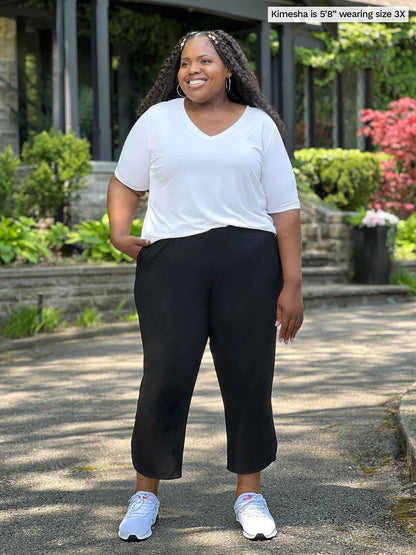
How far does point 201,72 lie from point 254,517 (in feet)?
5.11

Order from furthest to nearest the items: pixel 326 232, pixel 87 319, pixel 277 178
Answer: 1. pixel 326 232
2. pixel 87 319
3. pixel 277 178

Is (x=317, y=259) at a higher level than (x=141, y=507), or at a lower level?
higher

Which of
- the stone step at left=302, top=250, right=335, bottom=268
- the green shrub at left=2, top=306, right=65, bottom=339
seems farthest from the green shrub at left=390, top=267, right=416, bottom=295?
the green shrub at left=2, top=306, right=65, bottom=339

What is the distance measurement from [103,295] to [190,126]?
6.28 metres

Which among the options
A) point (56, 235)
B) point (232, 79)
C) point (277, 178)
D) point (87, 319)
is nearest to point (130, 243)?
point (277, 178)

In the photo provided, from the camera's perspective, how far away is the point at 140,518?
307 centimetres

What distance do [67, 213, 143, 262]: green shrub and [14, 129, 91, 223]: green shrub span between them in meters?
0.65

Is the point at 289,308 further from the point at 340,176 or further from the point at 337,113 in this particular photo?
the point at 337,113

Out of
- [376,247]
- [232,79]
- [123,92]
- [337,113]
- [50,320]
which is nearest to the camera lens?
[232,79]

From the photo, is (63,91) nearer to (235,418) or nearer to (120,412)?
(120,412)

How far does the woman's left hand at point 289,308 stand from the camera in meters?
3.07

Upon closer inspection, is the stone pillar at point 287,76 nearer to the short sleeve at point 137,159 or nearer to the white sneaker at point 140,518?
the short sleeve at point 137,159

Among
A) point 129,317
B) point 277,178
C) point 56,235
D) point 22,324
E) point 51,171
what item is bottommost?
point 129,317

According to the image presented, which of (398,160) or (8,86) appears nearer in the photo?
(8,86)
